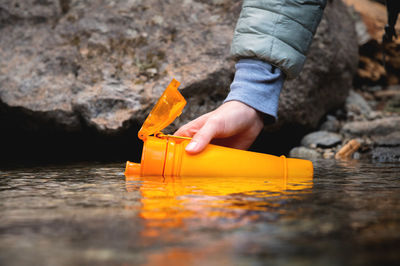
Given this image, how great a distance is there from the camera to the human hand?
1.33 m

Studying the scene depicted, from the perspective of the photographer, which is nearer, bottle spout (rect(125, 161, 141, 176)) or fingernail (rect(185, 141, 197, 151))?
fingernail (rect(185, 141, 197, 151))

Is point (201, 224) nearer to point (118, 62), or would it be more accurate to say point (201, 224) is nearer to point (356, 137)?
point (118, 62)

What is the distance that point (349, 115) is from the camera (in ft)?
11.3

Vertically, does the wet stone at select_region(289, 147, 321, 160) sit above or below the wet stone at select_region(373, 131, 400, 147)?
below

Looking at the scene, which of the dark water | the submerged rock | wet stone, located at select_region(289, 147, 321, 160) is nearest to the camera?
the dark water

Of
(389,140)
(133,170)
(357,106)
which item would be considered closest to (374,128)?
(389,140)

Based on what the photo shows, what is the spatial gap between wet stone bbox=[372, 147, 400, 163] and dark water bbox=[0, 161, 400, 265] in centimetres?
122

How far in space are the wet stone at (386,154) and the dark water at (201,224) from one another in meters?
1.22

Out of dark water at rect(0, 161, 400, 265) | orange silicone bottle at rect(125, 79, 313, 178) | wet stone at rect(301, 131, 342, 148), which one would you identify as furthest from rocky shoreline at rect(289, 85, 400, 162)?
dark water at rect(0, 161, 400, 265)

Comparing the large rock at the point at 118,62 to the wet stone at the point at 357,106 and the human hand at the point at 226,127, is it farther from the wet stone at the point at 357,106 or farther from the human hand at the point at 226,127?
the human hand at the point at 226,127

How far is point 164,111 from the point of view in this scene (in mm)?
1419

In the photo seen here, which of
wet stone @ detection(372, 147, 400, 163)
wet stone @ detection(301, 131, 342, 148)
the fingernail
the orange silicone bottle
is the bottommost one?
the orange silicone bottle

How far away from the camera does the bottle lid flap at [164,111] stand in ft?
4.53

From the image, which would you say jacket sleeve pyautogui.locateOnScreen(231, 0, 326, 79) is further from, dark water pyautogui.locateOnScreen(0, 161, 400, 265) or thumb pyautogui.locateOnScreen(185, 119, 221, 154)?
dark water pyautogui.locateOnScreen(0, 161, 400, 265)
